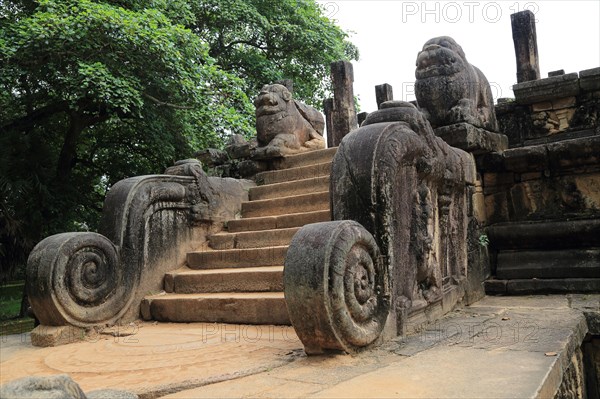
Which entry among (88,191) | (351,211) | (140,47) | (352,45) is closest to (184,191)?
(351,211)

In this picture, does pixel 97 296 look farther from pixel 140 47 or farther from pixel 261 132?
pixel 140 47

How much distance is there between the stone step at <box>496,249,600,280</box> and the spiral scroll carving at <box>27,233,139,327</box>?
366cm

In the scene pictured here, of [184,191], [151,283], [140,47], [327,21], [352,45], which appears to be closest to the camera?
[151,283]

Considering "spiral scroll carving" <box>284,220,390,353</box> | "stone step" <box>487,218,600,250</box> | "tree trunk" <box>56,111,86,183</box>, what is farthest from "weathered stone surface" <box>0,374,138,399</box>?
"tree trunk" <box>56,111,86,183</box>

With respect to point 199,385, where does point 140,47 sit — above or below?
above

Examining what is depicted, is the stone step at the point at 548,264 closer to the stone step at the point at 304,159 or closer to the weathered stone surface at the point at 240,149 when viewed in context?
the stone step at the point at 304,159

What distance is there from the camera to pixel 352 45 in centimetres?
1817

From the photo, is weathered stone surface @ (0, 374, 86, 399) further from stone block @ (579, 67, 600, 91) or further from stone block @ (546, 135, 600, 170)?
stone block @ (579, 67, 600, 91)

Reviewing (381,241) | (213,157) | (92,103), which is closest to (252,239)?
(381,241)

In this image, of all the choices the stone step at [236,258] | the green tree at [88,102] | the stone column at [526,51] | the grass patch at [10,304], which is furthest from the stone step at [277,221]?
the grass patch at [10,304]

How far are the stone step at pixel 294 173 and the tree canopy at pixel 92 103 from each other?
154 inches

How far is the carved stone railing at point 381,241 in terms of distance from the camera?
2.60m

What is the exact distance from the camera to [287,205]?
5.04m

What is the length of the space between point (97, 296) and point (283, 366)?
77.5 inches
